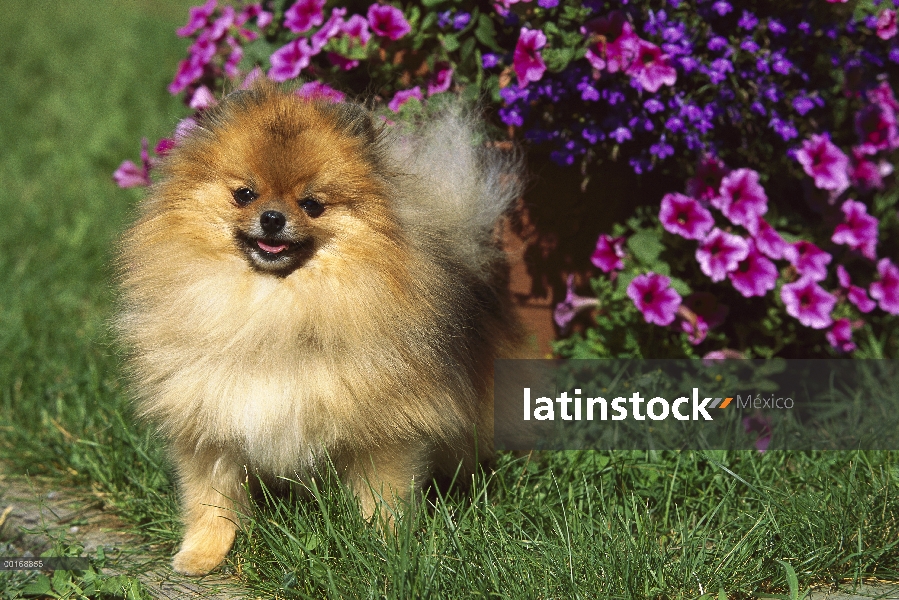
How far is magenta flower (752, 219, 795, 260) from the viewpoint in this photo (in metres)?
3.15

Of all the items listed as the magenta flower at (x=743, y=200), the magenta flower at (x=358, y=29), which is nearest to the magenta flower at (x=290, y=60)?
the magenta flower at (x=358, y=29)

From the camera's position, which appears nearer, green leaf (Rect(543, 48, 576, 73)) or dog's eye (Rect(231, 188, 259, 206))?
dog's eye (Rect(231, 188, 259, 206))

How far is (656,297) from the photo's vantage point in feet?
10.2

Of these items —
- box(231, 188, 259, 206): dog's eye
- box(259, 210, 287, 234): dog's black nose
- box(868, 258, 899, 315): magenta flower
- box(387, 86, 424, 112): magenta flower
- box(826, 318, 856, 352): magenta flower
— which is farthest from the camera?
box(868, 258, 899, 315): magenta flower

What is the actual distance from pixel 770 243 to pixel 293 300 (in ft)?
6.05

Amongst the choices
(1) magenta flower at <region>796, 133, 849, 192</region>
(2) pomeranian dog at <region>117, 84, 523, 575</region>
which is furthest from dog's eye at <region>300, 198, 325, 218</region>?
(1) magenta flower at <region>796, 133, 849, 192</region>

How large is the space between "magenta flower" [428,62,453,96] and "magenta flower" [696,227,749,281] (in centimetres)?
110

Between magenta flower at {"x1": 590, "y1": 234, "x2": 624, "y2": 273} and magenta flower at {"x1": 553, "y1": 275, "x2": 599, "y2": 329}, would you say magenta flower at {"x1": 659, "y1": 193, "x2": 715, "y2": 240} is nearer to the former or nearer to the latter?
magenta flower at {"x1": 590, "y1": 234, "x2": 624, "y2": 273}

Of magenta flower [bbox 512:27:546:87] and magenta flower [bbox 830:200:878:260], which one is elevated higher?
magenta flower [bbox 512:27:546:87]

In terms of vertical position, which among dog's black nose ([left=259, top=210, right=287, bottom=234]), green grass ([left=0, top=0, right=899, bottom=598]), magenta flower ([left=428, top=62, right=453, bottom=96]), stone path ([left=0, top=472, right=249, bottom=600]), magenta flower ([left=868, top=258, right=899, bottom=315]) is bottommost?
stone path ([left=0, top=472, right=249, bottom=600])

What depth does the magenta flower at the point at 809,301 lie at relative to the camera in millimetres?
3180

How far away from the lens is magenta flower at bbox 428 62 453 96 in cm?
308

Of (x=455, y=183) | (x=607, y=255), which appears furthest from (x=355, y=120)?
(x=607, y=255)

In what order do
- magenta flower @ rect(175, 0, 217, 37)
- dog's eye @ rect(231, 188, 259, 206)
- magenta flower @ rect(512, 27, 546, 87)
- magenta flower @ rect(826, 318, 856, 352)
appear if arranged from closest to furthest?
dog's eye @ rect(231, 188, 259, 206)
magenta flower @ rect(512, 27, 546, 87)
magenta flower @ rect(826, 318, 856, 352)
magenta flower @ rect(175, 0, 217, 37)
